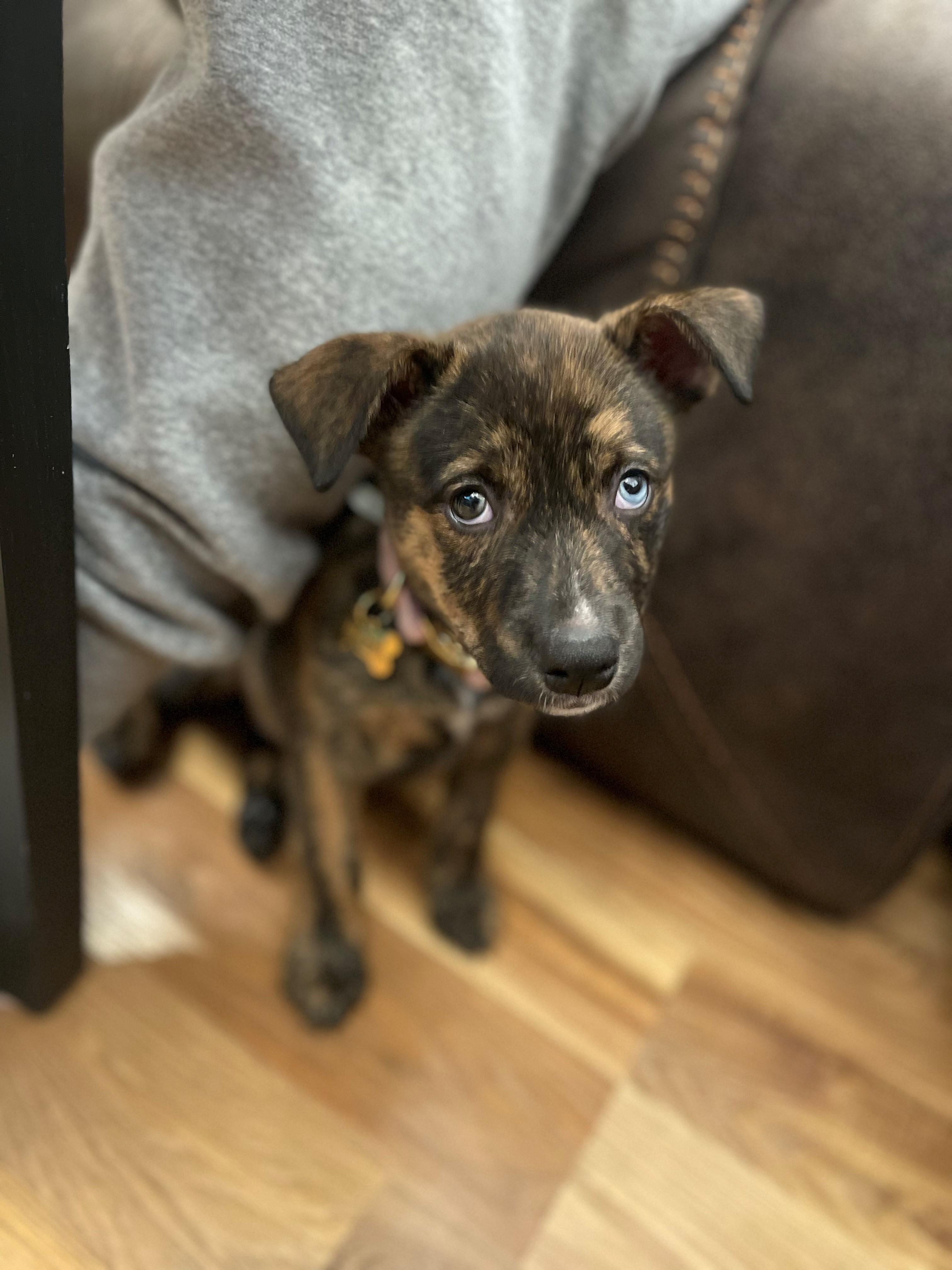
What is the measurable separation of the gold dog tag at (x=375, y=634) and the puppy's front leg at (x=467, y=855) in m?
0.37

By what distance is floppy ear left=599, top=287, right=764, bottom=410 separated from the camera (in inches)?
49.6

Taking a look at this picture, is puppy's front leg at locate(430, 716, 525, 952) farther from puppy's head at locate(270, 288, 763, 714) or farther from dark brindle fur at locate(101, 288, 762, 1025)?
puppy's head at locate(270, 288, 763, 714)

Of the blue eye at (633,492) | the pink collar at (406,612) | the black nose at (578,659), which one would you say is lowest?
the pink collar at (406,612)

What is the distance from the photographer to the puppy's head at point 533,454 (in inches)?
47.4

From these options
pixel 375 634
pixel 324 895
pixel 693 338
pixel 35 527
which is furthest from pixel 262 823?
pixel 693 338

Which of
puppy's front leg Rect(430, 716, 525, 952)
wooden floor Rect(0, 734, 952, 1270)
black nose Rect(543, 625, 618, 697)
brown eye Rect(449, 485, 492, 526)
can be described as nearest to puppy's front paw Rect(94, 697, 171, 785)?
wooden floor Rect(0, 734, 952, 1270)

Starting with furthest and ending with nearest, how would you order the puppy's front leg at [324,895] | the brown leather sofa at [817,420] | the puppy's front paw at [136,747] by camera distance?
the puppy's front paw at [136,747]
the puppy's front leg at [324,895]
the brown leather sofa at [817,420]

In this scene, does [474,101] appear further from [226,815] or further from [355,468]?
[226,815]

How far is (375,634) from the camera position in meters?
1.60

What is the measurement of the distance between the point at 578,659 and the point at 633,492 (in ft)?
0.98

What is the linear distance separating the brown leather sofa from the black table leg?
985mm

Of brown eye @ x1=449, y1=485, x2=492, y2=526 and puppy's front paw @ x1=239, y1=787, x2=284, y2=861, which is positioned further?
puppy's front paw @ x1=239, y1=787, x2=284, y2=861

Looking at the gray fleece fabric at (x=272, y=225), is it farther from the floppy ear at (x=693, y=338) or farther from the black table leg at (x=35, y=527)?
the floppy ear at (x=693, y=338)

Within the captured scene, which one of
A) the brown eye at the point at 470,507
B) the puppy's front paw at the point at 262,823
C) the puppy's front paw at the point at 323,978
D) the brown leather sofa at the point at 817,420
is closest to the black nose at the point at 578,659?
the brown eye at the point at 470,507
